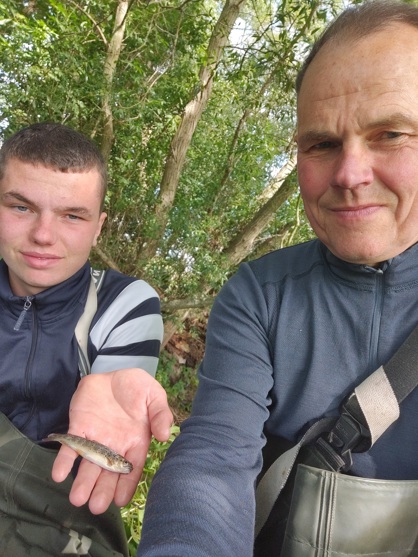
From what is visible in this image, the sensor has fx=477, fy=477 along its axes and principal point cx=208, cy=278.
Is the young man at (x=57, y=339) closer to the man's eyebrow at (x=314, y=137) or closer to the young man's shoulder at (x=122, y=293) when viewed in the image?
the young man's shoulder at (x=122, y=293)

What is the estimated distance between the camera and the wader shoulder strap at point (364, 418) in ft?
5.36

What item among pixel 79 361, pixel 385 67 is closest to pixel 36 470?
pixel 79 361

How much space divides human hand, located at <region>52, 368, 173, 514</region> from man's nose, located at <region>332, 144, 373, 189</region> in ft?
3.68

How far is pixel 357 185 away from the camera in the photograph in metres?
1.75

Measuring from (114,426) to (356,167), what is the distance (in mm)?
1440

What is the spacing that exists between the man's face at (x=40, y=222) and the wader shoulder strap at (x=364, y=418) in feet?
5.03

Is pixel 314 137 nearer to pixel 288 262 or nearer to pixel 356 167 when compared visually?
pixel 356 167

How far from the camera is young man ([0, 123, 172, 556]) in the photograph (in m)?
2.10

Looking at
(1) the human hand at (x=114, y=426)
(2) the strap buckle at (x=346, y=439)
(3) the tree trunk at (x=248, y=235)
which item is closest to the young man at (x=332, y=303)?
(2) the strap buckle at (x=346, y=439)

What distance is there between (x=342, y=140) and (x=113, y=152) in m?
5.33

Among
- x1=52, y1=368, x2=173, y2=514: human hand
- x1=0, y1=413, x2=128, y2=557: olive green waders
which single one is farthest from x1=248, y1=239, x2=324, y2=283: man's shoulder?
x1=0, y1=413, x2=128, y2=557: olive green waders

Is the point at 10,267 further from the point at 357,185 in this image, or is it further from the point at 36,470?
the point at 357,185

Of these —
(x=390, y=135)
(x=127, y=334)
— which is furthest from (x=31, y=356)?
(x=390, y=135)

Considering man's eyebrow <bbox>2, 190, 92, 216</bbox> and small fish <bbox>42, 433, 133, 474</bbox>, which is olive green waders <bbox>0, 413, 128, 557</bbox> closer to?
small fish <bbox>42, 433, 133, 474</bbox>
